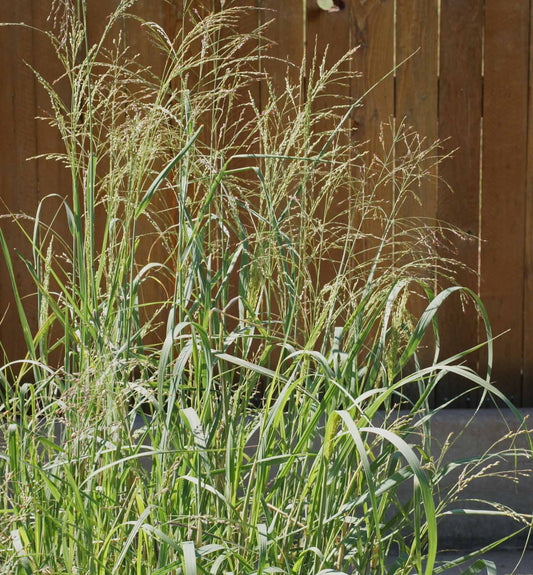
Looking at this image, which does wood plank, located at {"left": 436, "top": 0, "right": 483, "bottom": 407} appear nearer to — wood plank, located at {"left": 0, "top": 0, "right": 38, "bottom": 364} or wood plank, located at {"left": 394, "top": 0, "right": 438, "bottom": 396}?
wood plank, located at {"left": 394, "top": 0, "right": 438, "bottom": 396}

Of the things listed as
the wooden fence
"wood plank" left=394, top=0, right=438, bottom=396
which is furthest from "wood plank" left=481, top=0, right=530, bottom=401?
"wood plank" left=394, top=0, right=438, bottom=396

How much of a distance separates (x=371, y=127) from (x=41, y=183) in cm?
115

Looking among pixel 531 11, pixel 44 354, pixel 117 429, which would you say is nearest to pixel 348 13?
pixel 531 11

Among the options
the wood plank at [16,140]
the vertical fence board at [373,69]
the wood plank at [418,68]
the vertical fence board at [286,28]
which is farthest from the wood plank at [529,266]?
the wood plank at [16,140]

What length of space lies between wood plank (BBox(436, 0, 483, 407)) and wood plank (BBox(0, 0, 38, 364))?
141 cm

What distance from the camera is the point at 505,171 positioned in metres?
3.14

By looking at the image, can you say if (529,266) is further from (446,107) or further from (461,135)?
(446,107)

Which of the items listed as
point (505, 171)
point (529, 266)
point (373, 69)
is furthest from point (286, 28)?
point (529, 266)

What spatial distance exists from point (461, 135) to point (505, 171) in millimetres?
204

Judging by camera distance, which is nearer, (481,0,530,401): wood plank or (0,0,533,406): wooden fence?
(0,0,533,406): wooden fence

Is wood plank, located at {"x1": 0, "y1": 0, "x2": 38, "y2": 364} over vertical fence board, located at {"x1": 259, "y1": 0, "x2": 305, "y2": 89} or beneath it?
beneath

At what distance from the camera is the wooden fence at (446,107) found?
300 cm

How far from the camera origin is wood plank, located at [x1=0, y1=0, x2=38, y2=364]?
117 inches

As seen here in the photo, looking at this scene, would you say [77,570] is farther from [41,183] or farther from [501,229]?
[501,229]
